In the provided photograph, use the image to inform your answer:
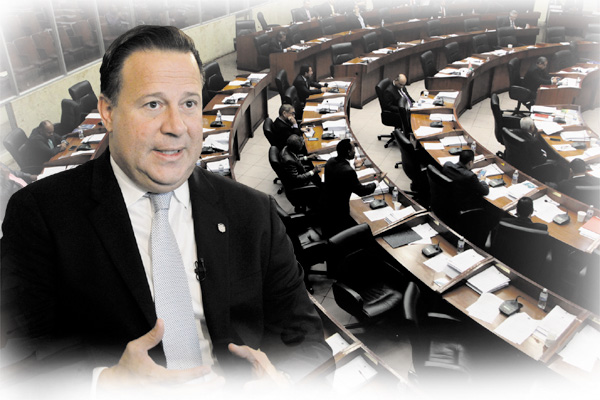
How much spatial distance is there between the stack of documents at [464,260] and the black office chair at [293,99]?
402cm

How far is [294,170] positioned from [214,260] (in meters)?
4.20

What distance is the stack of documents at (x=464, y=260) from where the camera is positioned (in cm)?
382

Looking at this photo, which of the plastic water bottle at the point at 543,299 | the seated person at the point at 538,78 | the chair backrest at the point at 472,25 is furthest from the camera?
the chair backrest at the point at 472,25

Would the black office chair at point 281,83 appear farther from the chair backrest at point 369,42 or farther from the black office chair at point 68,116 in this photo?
the chair backrest at point 369,42

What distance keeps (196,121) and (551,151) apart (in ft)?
20.7

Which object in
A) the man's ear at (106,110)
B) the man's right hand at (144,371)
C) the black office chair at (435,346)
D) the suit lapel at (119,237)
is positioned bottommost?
the black office chair at (435,346)

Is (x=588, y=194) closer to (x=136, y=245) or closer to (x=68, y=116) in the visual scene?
(x=136, y=245)

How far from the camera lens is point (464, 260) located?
3924 mm

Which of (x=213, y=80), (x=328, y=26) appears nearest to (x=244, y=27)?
(x=328, y=26)

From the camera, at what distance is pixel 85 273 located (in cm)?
111

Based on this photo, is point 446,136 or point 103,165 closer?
point 103,165

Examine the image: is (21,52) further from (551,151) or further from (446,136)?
(551,151)

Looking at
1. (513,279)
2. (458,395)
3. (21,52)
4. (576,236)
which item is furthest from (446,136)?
(21,52)

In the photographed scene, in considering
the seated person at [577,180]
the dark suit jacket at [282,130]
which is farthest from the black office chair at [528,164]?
the dark suit jacket at [282,130]
